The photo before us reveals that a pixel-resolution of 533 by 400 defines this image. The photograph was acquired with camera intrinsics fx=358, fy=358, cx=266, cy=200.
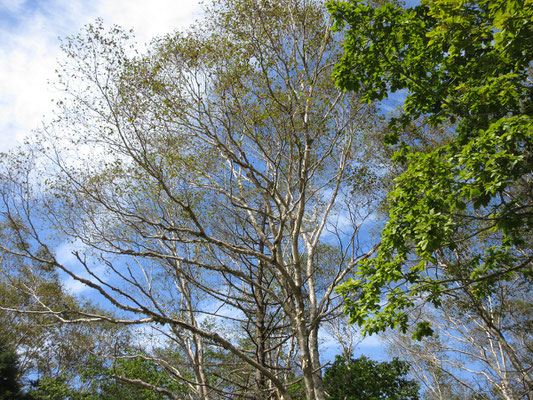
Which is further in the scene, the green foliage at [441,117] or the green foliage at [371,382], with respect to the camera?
the green foliage at [371,382]

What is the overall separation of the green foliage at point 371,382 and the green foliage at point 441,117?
588 centimetres

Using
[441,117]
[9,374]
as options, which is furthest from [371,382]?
[9,374]

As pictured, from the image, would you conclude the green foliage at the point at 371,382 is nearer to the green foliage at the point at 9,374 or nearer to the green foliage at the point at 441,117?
the green foliage at the point at 441,117

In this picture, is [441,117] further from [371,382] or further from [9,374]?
[9,374]

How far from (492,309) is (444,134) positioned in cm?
595

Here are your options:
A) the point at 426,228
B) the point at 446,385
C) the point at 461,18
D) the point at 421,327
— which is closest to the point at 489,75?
the point at 461,18

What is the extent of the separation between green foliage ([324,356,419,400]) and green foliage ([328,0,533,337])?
5883mm

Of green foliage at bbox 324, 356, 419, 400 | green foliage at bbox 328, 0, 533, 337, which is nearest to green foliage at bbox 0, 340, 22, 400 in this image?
green foliage at bbox 324, 356, 419, 400

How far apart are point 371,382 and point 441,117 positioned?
7.74 m

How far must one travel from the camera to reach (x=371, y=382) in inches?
388

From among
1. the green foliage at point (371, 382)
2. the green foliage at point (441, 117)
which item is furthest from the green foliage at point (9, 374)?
the green foliage at point (441, 117)

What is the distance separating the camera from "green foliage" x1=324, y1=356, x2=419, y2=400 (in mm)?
9758

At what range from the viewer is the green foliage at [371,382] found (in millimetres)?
9758

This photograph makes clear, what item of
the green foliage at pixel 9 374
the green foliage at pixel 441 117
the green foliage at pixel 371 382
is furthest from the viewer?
the green foliage at pixel 9 374
